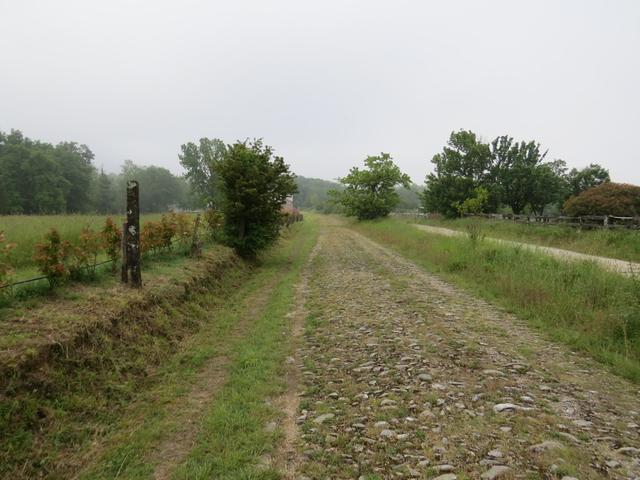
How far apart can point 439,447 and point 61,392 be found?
4910 mm

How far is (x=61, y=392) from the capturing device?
458 centimetres

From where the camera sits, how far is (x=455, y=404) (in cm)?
454

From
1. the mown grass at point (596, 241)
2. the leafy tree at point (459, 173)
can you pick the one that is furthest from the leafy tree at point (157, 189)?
the mown grass at point (596, 241)

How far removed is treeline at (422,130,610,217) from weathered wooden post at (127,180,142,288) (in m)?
44.0

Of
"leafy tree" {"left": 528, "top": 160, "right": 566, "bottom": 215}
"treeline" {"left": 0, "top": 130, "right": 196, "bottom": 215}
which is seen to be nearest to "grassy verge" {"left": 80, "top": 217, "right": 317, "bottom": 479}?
"treeline" {"left": 0, "top": 130, "right": 196, "bottom": 215}

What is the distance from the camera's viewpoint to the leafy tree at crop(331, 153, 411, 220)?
44.6 metres

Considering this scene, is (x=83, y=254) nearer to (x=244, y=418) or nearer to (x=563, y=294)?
(x=244, y=418)

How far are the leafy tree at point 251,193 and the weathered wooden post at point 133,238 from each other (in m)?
7.21

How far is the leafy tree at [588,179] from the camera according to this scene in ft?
186

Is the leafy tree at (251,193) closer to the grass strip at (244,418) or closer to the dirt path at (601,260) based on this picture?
the grass strip at (244,418)

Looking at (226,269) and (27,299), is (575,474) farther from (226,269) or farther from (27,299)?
(226,269)

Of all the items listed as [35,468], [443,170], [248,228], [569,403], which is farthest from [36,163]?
[569,403]

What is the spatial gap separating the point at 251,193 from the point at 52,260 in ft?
31.5

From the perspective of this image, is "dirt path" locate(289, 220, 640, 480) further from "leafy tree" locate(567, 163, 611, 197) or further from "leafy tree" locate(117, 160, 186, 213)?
"leafy tree" locate(117, 160, 186, 213)
